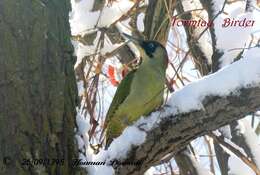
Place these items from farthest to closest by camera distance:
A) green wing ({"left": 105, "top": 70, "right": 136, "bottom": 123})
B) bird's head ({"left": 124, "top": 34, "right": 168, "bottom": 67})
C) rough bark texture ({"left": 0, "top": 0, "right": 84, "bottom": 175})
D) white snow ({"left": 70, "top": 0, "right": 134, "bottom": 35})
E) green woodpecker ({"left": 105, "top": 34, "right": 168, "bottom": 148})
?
white snow ({"left": 70, "top": 0, "right": 134, "bottom": 35})
bird's head ({"left": 124, "top": 34, "right": 168, "bottom": 67})
green wing ({"left": 105, "top": 70, "right": 136, "bottom": 123})
green woodpecker ({"left": 105, "top": 34, "right": 168, "bottom": 148})
rough bark texture ({"left": 0, "top": 0, "right": 84, "bottom": 175})

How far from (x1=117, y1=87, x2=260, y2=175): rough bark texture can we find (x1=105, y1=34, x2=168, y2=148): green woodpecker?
2.96 ft

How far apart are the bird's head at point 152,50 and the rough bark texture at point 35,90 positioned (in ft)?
3.91

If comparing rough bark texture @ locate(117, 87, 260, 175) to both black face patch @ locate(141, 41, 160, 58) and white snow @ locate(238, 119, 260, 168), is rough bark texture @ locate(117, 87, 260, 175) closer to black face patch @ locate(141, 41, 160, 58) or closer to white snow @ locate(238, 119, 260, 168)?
white snow @ locate(238, 119, 260, 168)

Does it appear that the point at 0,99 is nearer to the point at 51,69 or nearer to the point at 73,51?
the point at 51,69

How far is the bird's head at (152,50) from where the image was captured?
3.49m

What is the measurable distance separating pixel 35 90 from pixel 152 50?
1.45 metres

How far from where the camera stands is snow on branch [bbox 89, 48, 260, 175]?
7.02 ft

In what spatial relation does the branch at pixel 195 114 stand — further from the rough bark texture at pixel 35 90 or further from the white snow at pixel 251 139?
the white snow at pixel 251 139

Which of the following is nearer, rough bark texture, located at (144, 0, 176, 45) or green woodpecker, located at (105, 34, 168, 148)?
green woodpecker, located at (105, 34, 168, 148)

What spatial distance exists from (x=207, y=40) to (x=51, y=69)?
190 cm

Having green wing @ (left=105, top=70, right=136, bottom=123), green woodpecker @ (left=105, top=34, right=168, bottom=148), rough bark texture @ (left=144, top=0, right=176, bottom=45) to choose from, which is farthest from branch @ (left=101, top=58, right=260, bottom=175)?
rough bark texture @ (left=144, top=0, right=176, bottom=45)

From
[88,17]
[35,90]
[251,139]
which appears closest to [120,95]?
[88,17]

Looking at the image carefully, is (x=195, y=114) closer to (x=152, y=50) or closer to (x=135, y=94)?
(x=135, y=94)

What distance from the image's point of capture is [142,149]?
2217mm
